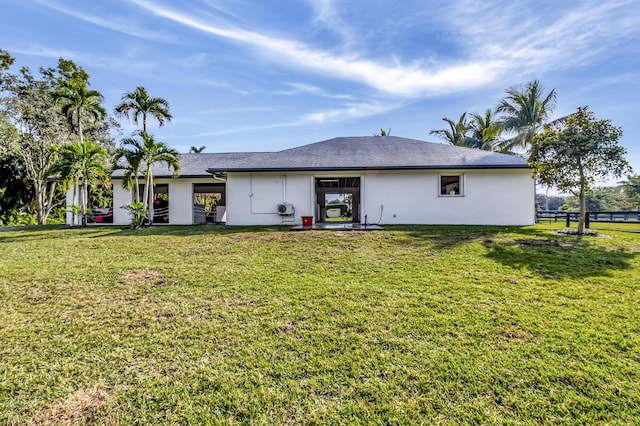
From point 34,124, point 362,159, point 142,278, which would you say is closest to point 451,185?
point 362,159

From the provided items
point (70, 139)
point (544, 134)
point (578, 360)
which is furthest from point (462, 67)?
point (70, 139)

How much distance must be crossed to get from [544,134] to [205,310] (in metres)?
11.2

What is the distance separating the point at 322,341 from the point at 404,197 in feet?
31.7

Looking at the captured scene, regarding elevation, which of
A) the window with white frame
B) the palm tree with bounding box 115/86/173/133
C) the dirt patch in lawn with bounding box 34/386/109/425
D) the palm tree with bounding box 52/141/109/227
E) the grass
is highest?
the palm tree with bounding box 115/86/173/133

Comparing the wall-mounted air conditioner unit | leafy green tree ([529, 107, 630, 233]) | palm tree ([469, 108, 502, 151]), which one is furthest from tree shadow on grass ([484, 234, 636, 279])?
palm tree ([469, 108, 502, 151])

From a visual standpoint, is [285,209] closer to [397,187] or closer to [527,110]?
[397,187]

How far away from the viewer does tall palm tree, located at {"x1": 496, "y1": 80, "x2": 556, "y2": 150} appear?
18.7 meters

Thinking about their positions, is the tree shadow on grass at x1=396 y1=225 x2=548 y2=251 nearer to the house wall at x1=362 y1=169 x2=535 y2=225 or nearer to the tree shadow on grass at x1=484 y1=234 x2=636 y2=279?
the tree shadow on grass at x1=484 y1=234 x2=636 y2=279

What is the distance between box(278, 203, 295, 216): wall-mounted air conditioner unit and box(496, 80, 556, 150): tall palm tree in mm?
16680

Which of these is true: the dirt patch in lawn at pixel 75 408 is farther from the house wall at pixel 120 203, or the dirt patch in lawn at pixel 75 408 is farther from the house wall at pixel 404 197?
the house wall at pixel 120 203

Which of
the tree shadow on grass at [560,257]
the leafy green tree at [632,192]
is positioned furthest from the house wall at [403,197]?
the leafy green tree at [632,192]

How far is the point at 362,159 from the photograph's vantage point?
12.2 meters

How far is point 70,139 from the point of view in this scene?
59.3ft

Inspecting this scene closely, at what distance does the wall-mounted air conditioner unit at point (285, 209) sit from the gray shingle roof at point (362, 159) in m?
1.47
